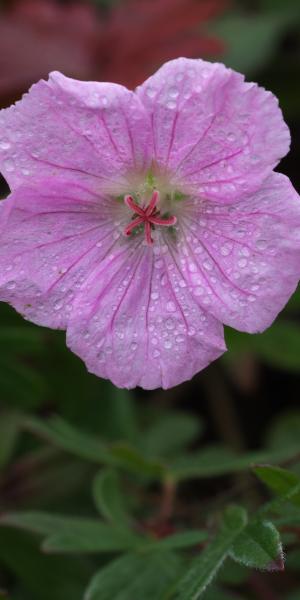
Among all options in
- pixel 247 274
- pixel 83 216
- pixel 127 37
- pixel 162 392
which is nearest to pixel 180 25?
pixel 127 37

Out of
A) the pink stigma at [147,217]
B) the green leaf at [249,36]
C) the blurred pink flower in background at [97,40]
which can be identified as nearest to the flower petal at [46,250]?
the pink stigma at [147,217]

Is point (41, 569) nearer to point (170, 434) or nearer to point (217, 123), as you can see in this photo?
point (170, 434)

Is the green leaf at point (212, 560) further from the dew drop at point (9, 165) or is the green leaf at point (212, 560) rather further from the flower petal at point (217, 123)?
the dew drop at point (9, 165)

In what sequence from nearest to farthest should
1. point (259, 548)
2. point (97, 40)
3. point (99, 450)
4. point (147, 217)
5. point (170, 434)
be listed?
point (259, 548), point (147, 217), point (99, 450), point (170, 434), point (97, 40)

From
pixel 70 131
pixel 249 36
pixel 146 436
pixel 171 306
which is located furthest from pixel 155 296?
pixel 249 36

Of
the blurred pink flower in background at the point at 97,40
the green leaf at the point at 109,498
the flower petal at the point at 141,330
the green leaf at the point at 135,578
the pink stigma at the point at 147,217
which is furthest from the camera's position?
the blurred pink flower in background at the point at 97,40

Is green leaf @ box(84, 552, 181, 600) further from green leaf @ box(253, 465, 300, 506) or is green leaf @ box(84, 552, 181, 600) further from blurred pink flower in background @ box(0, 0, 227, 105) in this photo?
blurred pink flower in background @ box(0, 0, 227, 105)
